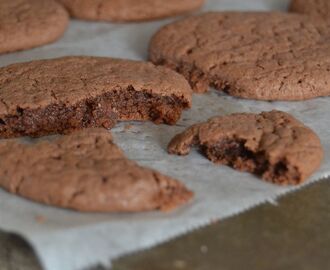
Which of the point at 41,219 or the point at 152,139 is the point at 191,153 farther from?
the point at 41,219

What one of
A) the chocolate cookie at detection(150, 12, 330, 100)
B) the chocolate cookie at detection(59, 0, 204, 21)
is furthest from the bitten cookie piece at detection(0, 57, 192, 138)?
the chocolate cookie at detection(59, 0, 204, 21)

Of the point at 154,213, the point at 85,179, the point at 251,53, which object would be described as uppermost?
the point at 251,53

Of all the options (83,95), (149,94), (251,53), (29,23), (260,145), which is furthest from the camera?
(29,23)

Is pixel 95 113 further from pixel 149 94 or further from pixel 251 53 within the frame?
pixel 251 53

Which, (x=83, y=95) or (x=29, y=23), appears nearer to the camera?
(x=83, y=95)

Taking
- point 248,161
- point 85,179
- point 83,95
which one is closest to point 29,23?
point 83,95

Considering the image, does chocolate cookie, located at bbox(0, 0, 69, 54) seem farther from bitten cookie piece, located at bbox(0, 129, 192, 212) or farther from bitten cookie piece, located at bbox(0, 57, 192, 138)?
bitten cookie piece, located at bbox(0, 129, 192, 212)

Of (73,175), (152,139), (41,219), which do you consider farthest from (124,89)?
(41,219)
